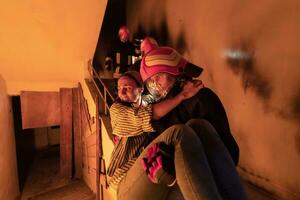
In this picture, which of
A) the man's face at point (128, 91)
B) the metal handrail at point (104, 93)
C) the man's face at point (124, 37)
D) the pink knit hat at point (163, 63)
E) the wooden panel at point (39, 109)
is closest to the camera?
the pink knit hat at point (163, 63)

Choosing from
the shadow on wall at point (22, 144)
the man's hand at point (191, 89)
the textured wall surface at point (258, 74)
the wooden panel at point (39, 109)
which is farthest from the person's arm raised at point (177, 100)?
the shadow on wall at point (22, 144)

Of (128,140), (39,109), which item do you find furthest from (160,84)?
(39,109)

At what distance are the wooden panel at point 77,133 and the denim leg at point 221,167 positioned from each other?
290cm

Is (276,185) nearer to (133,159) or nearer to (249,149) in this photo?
(249,149)

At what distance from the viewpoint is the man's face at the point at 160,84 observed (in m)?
1.20

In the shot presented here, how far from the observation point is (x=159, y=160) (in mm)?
904

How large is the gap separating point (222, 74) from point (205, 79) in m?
0.26

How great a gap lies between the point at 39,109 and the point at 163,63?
2922 mm

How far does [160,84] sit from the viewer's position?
121 centimetres

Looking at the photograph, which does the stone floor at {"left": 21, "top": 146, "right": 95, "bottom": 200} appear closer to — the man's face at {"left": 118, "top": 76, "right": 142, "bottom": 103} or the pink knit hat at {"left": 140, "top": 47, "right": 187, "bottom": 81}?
the man's face at {"left": 118, "top": 76, "right": 142, "bottom": 103}

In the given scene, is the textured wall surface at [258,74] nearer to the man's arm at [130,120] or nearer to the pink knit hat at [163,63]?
the pink knit hat at [163,63]

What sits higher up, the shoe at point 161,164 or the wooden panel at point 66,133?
the shoe at point 161,164

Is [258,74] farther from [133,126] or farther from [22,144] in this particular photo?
[22,144]

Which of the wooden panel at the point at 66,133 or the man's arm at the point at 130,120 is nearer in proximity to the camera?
the man's arm at the point at 130,120
